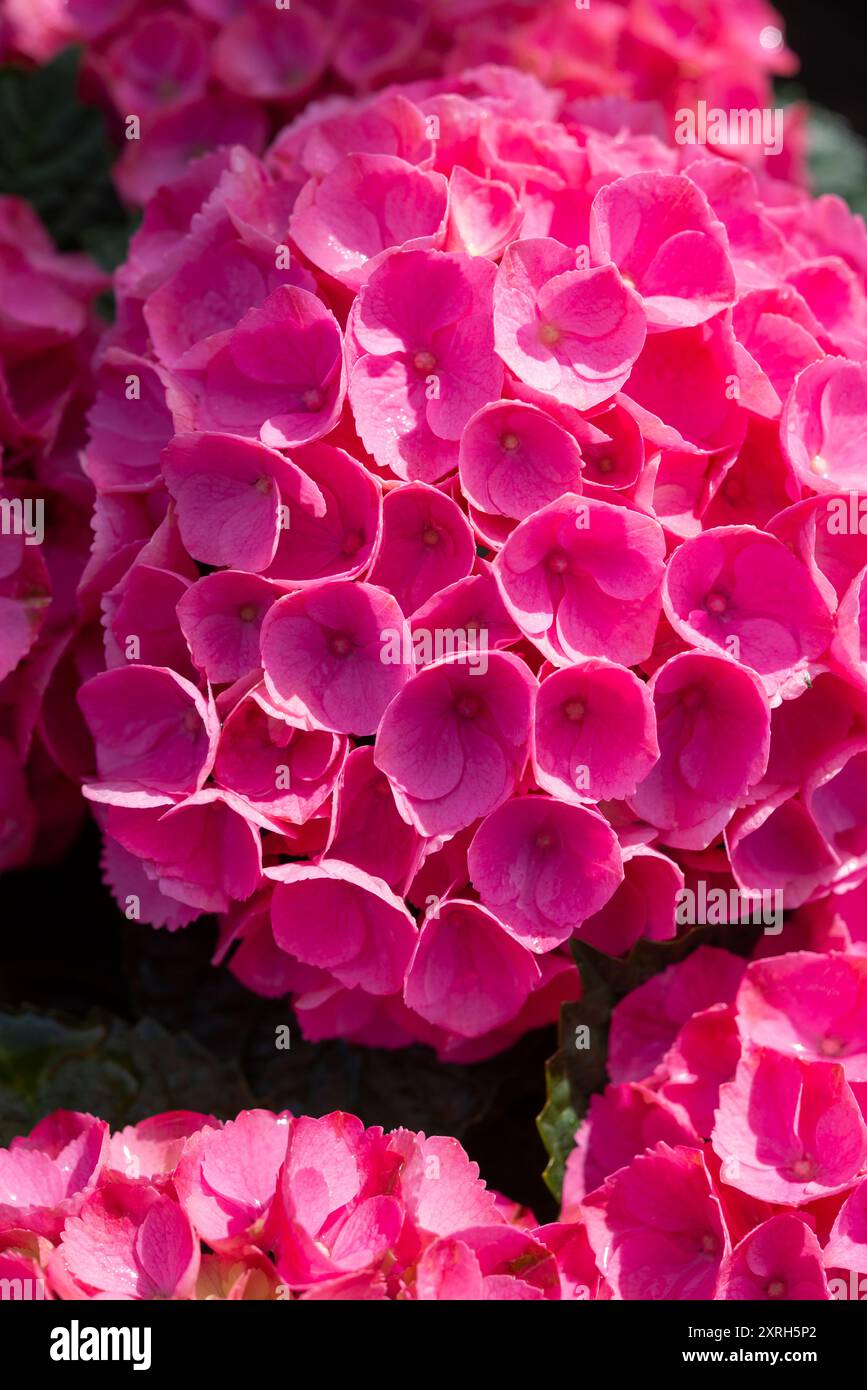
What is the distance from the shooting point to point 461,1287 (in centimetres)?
77

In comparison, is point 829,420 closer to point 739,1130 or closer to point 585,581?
point 585,581

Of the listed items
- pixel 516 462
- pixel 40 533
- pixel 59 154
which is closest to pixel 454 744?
pixel 516 462

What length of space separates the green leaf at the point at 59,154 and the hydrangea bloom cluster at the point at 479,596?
672mm

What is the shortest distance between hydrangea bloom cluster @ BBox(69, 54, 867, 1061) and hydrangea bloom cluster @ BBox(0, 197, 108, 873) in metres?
0.10

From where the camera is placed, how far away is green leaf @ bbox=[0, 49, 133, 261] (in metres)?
1.53

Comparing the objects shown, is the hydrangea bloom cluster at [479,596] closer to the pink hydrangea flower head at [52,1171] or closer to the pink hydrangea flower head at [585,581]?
the pink hydrangea flower head at [585,581]

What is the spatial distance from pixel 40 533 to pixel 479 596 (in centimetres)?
41

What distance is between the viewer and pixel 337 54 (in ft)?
4.68

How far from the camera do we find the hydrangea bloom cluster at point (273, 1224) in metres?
0.77

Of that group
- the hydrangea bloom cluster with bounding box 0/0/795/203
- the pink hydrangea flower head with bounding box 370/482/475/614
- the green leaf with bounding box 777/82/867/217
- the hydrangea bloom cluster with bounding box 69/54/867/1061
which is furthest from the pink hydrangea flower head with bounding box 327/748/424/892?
the green leaf with bounding box 777/82/867/217

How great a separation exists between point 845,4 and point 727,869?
205cm

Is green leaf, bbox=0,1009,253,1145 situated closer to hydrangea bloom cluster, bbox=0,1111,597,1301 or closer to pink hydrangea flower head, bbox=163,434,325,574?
hydrangea bloom cluster, bbox=0,1111,597,1301

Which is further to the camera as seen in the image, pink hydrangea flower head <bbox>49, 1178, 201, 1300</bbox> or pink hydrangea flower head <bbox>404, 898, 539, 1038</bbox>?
pink hydrangea flower head <bbox>404, 898, 539, 1038</bbox>

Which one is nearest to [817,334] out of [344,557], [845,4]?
[344,557]
